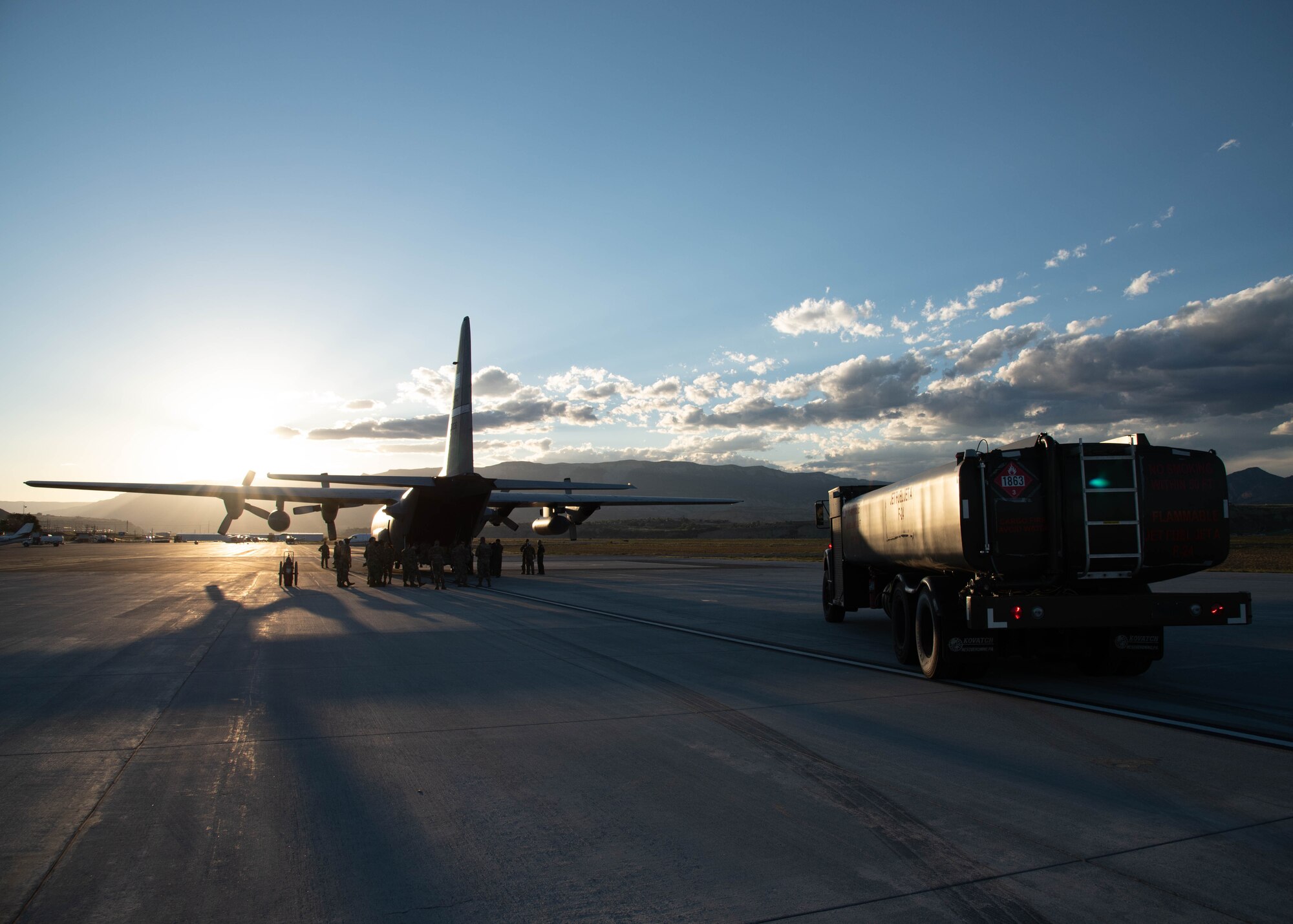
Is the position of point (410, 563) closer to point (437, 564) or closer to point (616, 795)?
point (437, 564)

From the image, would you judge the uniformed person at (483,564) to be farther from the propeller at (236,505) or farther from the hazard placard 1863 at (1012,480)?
the hazard placard 1863 at (1012,480)

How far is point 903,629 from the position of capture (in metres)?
11.4

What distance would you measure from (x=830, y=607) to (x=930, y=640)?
6169 mm

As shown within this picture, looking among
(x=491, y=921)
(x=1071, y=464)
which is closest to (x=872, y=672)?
(x=1071, y=464)

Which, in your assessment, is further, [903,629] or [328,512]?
[328,512]

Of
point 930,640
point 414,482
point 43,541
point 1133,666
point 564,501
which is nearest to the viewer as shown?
point 1133,666

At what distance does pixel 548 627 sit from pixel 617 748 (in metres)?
9.31

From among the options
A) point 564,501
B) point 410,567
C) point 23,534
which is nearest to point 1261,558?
point 564,501

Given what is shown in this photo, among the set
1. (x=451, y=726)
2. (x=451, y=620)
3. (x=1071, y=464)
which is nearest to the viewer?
(x=451, y=726)

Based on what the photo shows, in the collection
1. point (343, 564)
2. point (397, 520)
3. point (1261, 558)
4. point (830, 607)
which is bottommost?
point (1261, 558)

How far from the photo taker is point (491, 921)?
150 inches

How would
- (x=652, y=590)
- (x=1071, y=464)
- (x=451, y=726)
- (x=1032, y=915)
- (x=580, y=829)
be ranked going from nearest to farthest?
(x=1032, y=915) < (x=580, y=829) < (x=451, y=726) < (x=1071, y=464) < (x=652, y=590)

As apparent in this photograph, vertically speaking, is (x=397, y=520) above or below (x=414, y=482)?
below

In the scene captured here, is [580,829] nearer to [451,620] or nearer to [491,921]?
[491,921]
